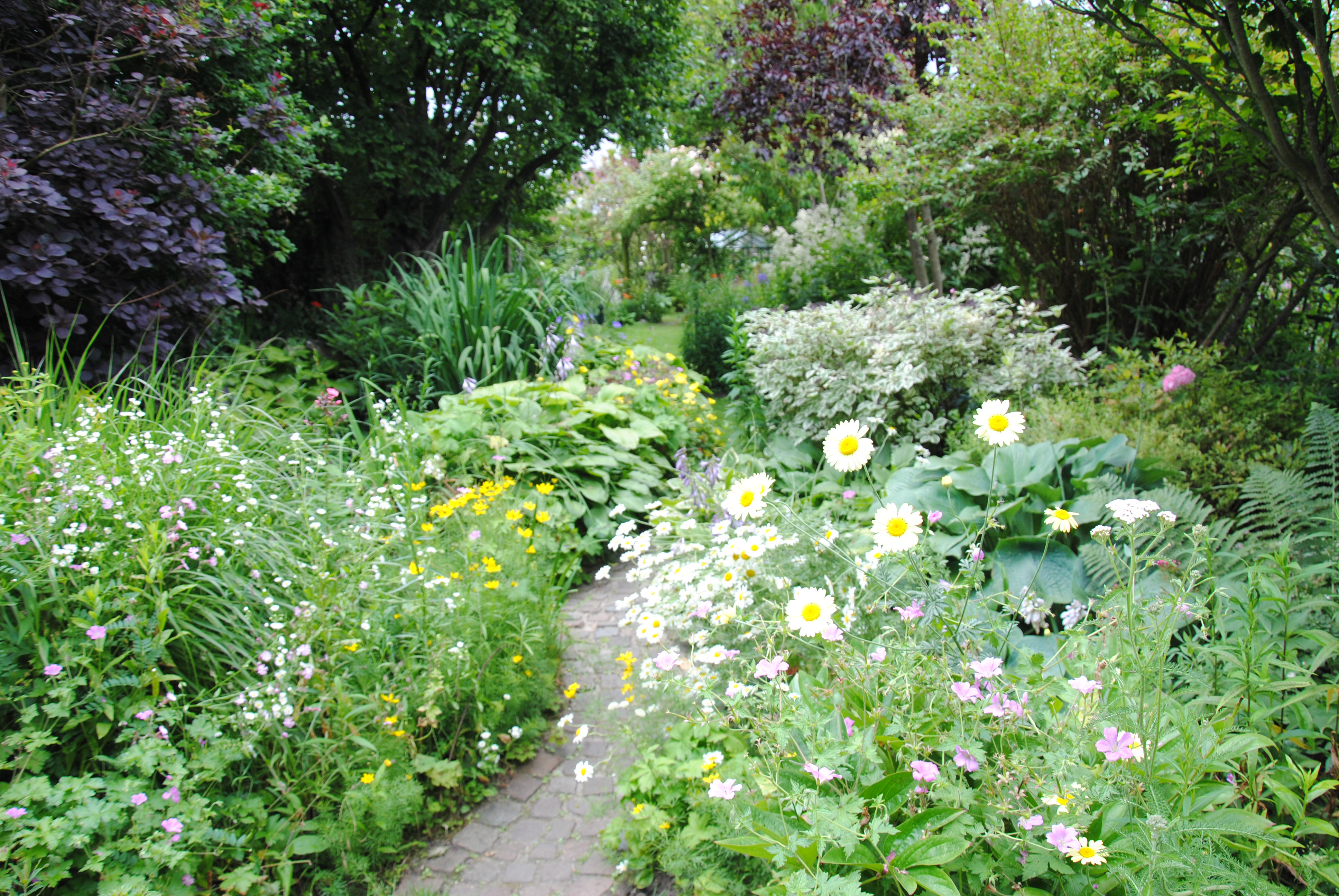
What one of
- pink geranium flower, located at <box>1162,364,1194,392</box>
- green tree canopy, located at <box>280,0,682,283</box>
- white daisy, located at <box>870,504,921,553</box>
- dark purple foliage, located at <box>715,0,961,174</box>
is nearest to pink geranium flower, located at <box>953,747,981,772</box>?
white daisy, located at <box>870,504,921,553</box>

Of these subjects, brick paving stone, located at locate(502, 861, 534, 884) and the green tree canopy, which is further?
the green tree canopy

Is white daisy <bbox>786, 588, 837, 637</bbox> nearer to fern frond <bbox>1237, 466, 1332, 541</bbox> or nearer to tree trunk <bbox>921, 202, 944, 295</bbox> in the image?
fern frond <bbox>1237, 466, 1332, 541</bbox>

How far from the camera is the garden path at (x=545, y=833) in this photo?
2002 mm

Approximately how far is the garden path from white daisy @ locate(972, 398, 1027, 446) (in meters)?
1.51

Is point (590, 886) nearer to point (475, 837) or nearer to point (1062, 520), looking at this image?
point (475, 837)

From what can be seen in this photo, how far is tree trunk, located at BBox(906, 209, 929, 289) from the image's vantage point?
625 cm

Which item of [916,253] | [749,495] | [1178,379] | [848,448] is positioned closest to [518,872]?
A: [749,495]

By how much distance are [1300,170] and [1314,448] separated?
80cm

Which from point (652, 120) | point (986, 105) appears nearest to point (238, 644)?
point (986, 105)

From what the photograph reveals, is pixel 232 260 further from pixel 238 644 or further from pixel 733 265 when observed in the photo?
pixel 733 265

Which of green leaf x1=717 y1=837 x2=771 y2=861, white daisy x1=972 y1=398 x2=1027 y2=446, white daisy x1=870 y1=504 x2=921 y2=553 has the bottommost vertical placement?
green leaf x1=717 y1=837 x2=771 y2=861

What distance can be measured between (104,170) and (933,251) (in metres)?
5.69

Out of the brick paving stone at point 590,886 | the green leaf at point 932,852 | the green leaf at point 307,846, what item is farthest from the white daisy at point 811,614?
the green leaf at point 307,846

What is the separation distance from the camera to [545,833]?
87.0 inches
